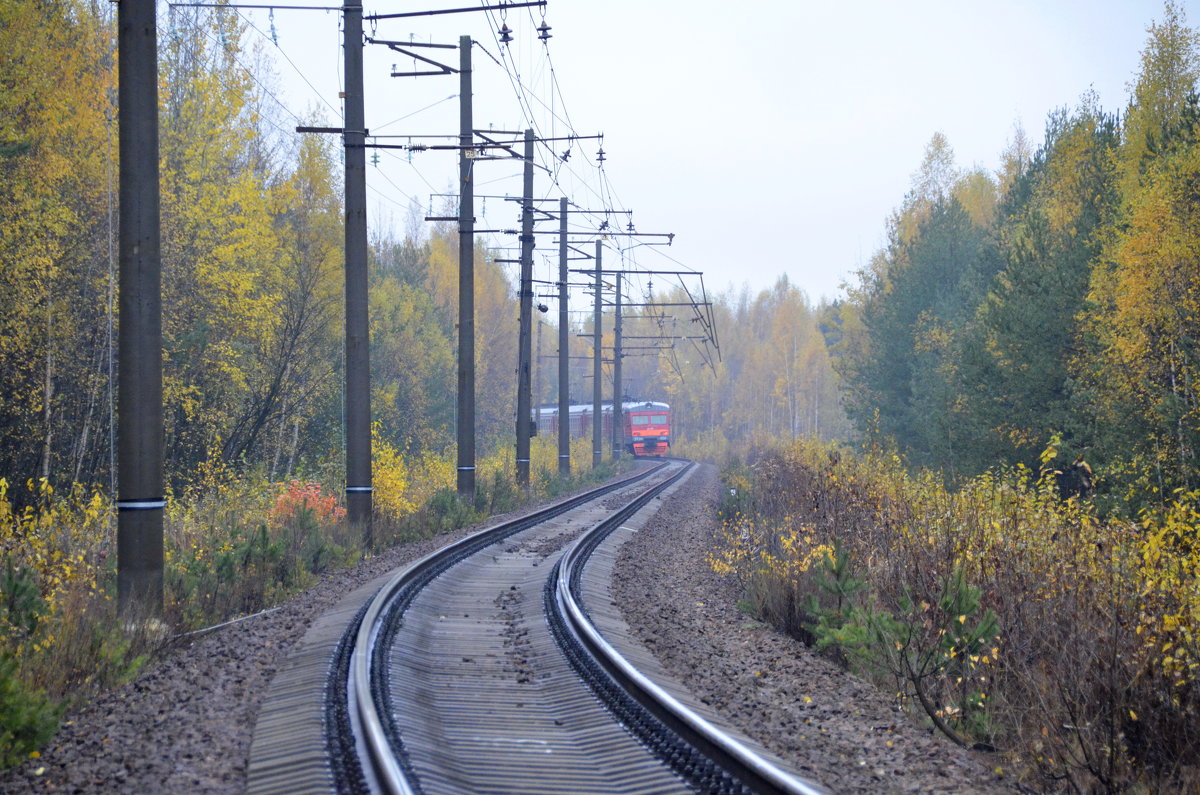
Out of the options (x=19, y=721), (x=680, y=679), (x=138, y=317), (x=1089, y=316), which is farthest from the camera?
(x=1089, y=316)

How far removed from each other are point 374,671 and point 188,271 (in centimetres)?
1613

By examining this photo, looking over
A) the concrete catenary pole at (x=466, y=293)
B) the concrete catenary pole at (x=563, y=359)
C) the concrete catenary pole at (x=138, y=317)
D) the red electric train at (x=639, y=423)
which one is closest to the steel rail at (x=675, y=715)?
the concrete catenary pole at (x=138, y=317)

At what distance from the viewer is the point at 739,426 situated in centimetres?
10256

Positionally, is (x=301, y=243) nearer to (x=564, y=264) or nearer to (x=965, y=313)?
(x=564, y=264)

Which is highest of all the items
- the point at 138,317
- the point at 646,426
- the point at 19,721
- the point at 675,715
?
the point at 138,317

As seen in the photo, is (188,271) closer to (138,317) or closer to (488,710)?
(138,317)

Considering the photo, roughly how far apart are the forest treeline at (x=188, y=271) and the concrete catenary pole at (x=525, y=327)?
Result: 17.1 ft

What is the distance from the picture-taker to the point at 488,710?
6488 mm

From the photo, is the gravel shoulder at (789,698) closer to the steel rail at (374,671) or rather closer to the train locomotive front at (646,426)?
the steel rail at (374,671)

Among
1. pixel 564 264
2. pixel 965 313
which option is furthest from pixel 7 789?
pixel 965 313

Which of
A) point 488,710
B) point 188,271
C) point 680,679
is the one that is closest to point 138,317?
point 488,710

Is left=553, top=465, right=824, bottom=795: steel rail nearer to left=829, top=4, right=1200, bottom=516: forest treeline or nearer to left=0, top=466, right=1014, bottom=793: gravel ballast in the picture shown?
left=0, top=466, right=1014, bottom=793: gravel ballast

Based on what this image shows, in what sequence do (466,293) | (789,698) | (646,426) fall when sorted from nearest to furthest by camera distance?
(789,698), (466,293), (646,426)

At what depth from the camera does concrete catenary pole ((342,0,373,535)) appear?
16125mm
